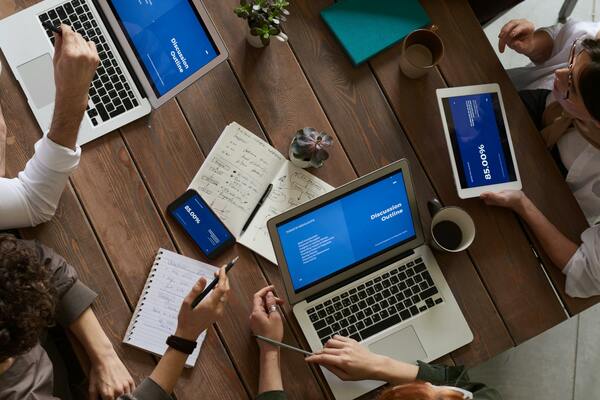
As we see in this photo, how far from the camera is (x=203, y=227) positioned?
1.36m

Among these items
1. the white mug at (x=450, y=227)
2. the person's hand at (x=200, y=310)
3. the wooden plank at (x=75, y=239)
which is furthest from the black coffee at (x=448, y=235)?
the wooden plank at (x=75, y=239)

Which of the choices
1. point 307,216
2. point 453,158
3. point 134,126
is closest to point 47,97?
point 134,126

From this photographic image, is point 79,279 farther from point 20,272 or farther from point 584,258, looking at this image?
point 584,258

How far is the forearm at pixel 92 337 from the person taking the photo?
4.18ft

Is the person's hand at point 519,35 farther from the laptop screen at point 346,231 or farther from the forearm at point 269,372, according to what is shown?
the forearm at point 269,372

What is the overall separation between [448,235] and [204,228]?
61 cm

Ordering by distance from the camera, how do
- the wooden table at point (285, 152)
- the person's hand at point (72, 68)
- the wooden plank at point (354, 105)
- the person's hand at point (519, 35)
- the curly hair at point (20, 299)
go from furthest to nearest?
1. the person's hand at point (519, 35)
2. the wooden plank at point (354, 105)
3. the wooden table at point (285, 152)
4. the person's hand at point (72, 68)
5. the curly hair at point (20, 299)

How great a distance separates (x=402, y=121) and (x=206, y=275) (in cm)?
65

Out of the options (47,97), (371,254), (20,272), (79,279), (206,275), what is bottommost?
(371,254)

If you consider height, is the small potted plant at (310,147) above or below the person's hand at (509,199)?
above

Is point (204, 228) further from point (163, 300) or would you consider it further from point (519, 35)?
point (519, 35)

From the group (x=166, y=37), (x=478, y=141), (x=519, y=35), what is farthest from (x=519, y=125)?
(x=166, y=37)

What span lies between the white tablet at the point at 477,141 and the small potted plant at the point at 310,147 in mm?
327

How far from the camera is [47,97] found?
1.37m
